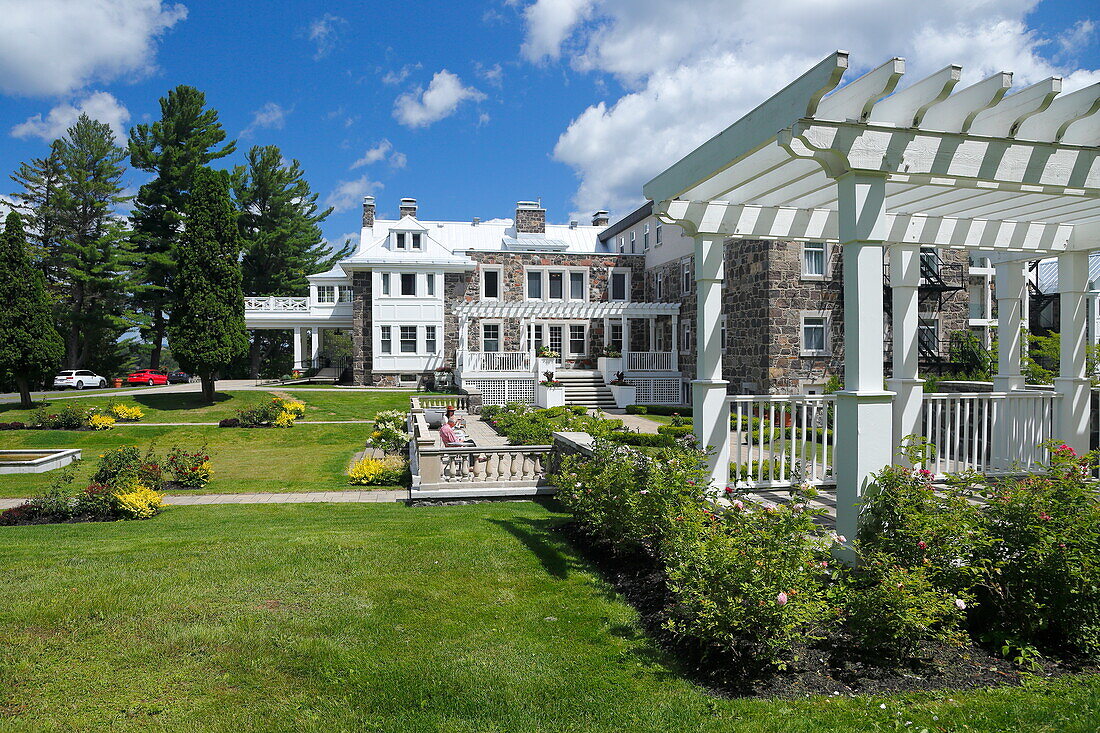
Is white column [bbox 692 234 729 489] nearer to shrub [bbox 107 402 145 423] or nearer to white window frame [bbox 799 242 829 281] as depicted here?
white window frame [bbox 799 242 829 281]

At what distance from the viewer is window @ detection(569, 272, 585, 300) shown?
30.1m

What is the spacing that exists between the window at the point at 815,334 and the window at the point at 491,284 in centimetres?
1412

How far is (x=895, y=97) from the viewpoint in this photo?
413cm

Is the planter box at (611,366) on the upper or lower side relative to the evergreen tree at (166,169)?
lower

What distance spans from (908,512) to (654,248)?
2609 centimetres

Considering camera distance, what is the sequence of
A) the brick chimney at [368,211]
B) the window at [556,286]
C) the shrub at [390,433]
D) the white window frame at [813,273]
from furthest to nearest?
1. the brick chimney at [368,211]
2. the window at [556,286]
3. the white window frame at [813,273]
4. the shrub at [390,433]

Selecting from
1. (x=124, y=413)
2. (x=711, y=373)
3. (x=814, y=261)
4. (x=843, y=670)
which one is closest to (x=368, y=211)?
(x=124, y=413)

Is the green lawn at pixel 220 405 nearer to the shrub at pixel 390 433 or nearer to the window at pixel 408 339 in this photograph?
the shrub at pixel 390 433

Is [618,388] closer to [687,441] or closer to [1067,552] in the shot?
[687,441]

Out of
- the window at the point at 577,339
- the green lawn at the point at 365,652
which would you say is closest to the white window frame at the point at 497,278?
the window at the point at 577,339

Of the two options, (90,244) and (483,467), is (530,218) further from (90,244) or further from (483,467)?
(483,467)

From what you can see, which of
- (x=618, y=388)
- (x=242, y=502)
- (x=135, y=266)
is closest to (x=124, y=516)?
(x=242, y=502)

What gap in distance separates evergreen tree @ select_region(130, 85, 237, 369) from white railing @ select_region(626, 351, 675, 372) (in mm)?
25585

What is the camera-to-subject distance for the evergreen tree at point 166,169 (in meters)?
35.4
